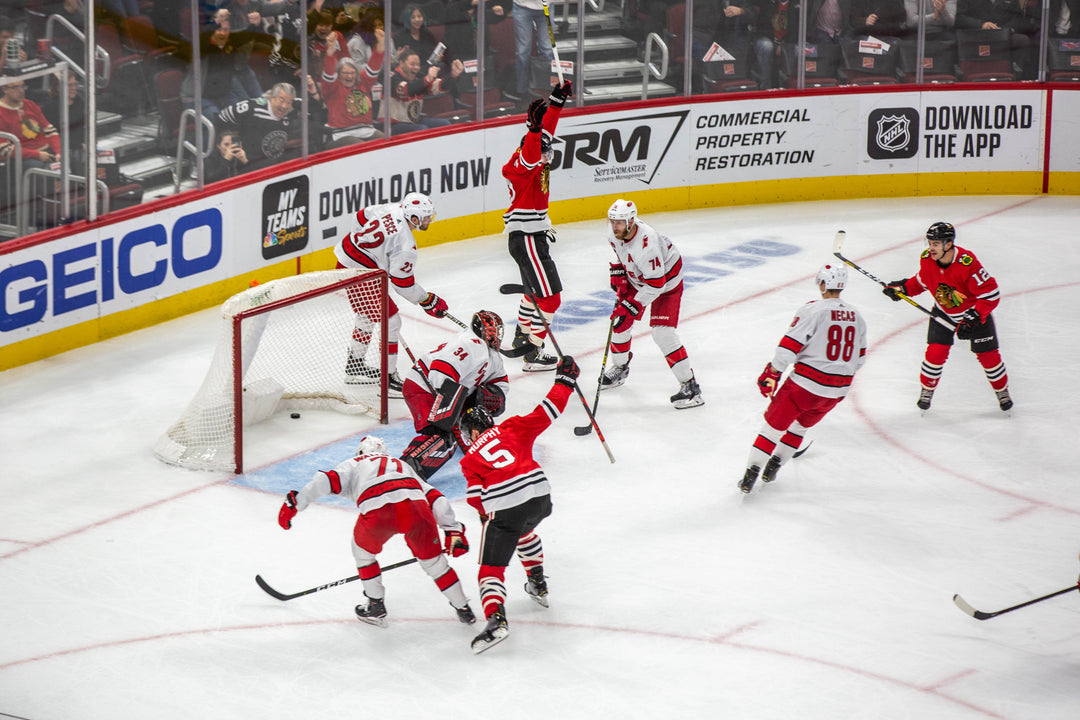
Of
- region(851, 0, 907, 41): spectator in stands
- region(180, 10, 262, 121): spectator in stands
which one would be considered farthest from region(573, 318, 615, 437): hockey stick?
region(851, 0, 907, 41): spectator in stands

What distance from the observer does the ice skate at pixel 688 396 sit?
8.27 metres

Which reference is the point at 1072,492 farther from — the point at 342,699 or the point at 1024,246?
the point at 1024,246

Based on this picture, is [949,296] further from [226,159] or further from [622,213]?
[226,159]

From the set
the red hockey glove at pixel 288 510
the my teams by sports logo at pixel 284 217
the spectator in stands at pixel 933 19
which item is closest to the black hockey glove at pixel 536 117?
the my teams by sports logo at pixel 284 217

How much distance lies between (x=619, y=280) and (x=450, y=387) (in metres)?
1.71

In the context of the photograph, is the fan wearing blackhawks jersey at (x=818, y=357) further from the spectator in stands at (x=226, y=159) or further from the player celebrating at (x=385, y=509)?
the spectator in stands at (x=226, y=159)

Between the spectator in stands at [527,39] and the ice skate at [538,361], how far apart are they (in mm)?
3424

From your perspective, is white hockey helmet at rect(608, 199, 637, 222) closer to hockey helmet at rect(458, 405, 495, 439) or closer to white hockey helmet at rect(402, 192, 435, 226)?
white hockey helmet at rect(402, 192, 435, 226)

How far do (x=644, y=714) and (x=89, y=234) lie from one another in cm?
533

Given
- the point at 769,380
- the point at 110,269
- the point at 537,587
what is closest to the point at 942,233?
the point at 769,380

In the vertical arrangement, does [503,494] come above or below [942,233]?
below

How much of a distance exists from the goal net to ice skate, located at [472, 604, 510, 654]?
2.17 metres

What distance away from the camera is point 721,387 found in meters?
8.62

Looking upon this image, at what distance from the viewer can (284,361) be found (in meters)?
7.86
